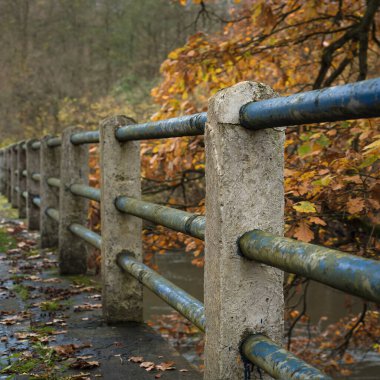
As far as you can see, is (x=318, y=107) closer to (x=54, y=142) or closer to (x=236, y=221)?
(x=236, y=221)

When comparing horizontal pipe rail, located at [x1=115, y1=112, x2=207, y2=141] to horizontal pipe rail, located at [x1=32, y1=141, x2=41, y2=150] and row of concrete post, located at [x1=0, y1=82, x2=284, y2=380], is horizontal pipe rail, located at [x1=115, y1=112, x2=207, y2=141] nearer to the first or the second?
row of concrete post, located at [x1=0, y1=82, x2=284, y2=380]

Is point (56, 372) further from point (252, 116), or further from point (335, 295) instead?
point (335, 295)

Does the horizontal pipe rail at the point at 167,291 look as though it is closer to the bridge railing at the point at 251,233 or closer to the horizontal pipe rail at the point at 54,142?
the bridge railing at the point at 251,233

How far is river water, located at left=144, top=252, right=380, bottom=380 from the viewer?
11906mm

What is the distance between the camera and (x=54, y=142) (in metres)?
6.21

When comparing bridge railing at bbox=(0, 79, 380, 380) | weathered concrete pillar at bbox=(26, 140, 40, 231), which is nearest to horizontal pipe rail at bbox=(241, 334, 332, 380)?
bridge railing at bbox=(0, 79, 380, 380)

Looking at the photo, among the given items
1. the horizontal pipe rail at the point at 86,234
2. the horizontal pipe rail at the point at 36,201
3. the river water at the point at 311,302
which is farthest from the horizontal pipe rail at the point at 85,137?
the river water at the point at 311,302

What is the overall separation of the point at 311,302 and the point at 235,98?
15.0 m

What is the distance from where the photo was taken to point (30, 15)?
42.6m

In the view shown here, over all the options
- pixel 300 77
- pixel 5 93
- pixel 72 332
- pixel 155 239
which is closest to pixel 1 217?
pixel 155 239

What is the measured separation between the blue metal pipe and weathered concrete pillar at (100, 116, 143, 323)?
1.85 m

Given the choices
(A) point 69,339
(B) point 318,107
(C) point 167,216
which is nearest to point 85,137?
(A) point 69,339

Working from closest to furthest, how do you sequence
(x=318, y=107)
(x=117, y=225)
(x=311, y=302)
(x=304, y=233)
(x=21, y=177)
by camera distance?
(x=318, y=107) < (x=304, y=233) < (x=117, y=225) < (x=21, y=177) < (x=311, y=302)

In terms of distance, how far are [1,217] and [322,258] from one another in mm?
9620
